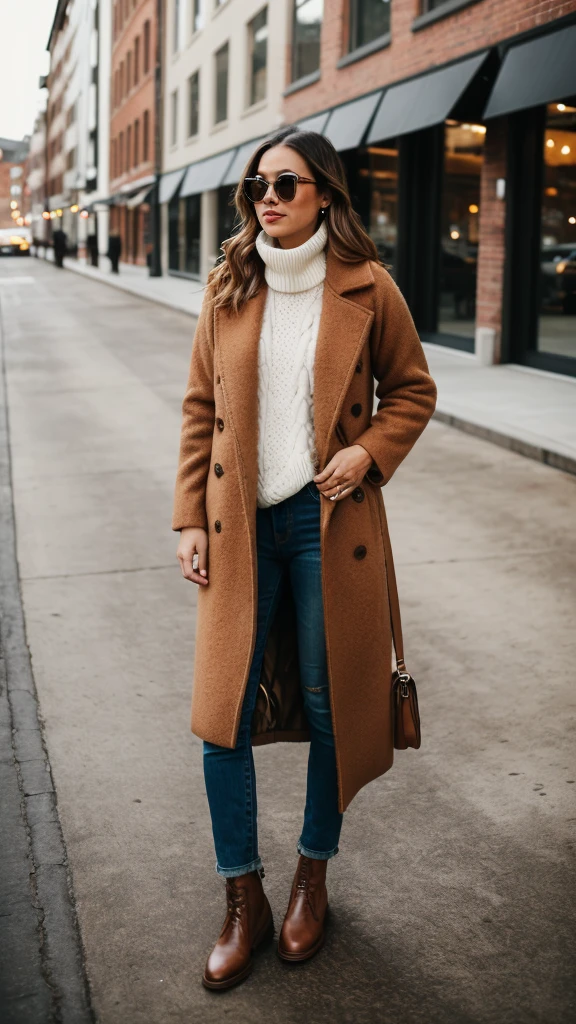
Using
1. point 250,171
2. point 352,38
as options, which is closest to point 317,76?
point 352,38

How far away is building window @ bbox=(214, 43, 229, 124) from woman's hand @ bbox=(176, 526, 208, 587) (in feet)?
101

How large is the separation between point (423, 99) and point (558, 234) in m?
3.29

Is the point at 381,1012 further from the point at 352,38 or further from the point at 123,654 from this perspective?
the point at 352,38

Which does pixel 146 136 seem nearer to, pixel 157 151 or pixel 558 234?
pixel 157 151

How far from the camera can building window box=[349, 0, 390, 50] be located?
1872 centimetres

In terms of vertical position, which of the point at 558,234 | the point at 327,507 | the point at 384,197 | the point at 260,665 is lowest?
the point at 260,665

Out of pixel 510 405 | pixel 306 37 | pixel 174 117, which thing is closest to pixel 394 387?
pixel 510 405

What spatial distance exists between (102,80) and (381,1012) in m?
62.1

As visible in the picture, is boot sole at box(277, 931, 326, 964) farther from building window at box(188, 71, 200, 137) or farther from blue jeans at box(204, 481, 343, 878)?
building window at box(188, 71, 200, 137)

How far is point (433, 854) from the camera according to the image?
333 centimetres

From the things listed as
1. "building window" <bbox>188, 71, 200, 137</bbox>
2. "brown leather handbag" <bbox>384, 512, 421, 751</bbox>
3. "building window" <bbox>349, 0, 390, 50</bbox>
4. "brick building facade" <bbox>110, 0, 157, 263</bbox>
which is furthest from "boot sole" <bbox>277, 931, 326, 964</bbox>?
"brick building facade" <bbox>110, 0, 157, 263</bbox>

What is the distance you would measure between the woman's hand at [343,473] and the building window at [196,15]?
3467 cm

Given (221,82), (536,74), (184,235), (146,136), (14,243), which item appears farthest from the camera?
(14,243)

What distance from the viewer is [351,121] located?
19.0 m
